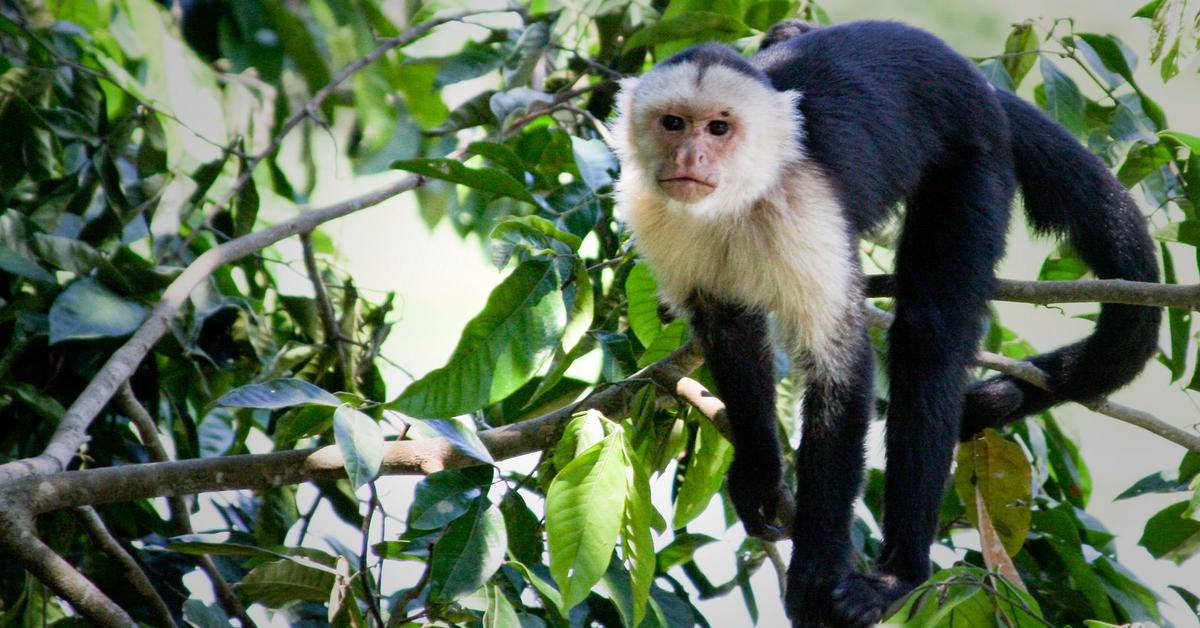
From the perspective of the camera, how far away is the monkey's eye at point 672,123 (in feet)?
7.35

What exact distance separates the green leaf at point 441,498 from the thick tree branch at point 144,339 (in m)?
0.56

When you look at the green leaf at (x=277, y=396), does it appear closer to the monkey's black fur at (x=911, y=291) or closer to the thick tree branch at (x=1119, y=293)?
the monkey's black fur at (x=911, y=291)

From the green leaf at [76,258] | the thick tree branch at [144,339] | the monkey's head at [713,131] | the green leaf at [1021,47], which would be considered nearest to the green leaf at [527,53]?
the thick tree branch at [144,339]

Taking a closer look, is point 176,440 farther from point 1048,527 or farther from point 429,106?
point 429,106

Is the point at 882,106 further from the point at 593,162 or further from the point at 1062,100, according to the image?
the point at 1062,100

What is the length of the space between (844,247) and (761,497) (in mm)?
538

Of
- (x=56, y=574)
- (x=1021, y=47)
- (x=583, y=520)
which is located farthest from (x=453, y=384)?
(x=1021, y=47)

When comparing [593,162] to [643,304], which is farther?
[643,304]

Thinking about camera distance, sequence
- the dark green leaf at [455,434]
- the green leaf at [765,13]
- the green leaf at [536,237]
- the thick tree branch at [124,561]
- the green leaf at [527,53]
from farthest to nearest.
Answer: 1. the green leaf at [765,13]
2. the green leaf at [527,53]
3. the thick tree branch at [124,561]
4. the green leaf at [536,237]
5. the dark green leaf at [455,434]

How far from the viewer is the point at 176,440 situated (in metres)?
2.53

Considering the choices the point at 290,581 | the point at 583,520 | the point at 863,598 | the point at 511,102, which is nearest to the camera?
the point at 583,520

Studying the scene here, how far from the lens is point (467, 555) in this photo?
1.63 metres

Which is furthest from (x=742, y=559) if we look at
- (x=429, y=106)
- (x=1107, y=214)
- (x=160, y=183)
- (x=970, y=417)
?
(x=429, y=106)

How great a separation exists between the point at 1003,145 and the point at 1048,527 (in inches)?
31.6
